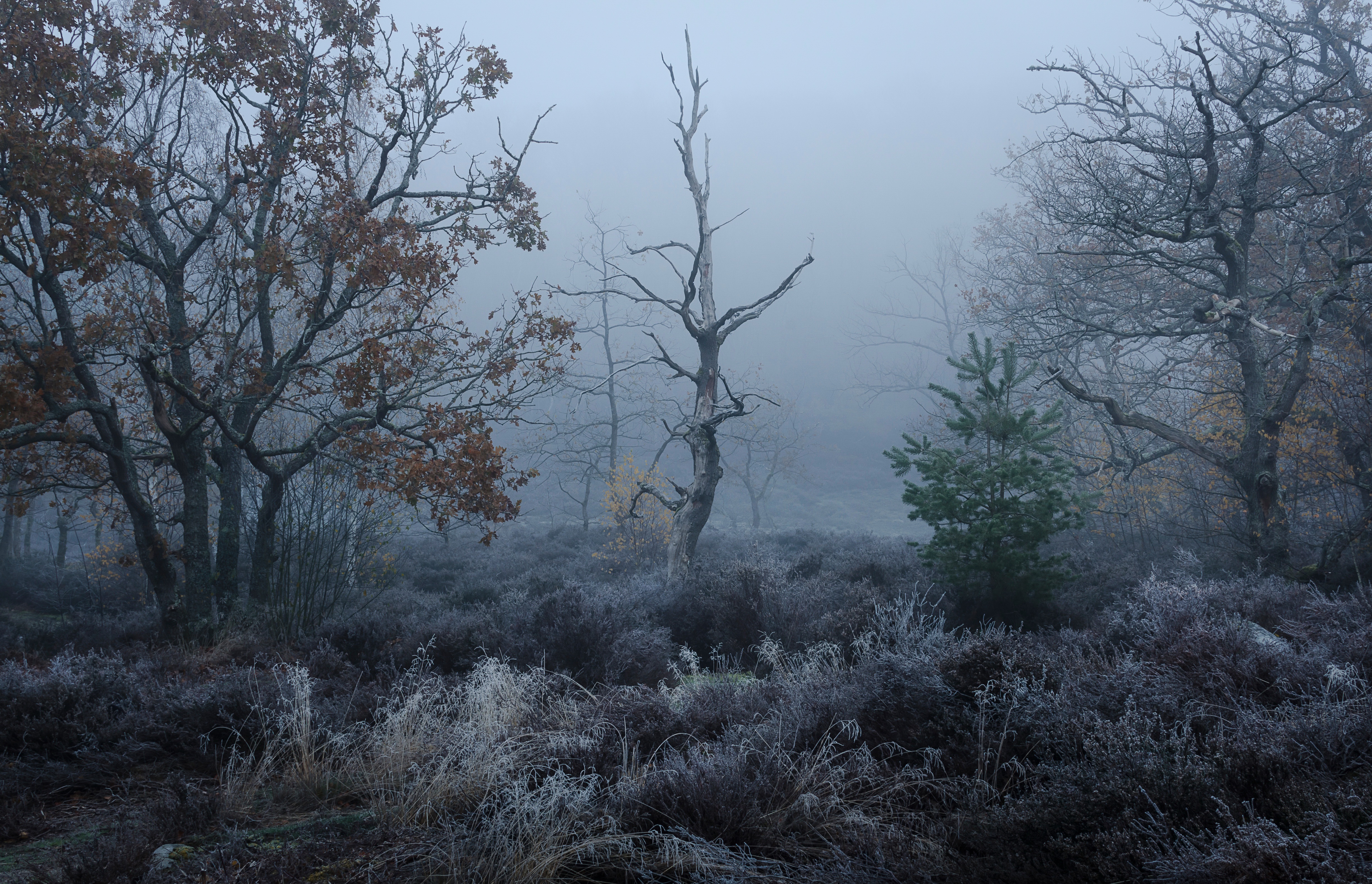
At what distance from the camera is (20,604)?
13.4 meters

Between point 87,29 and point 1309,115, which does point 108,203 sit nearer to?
point 87,29

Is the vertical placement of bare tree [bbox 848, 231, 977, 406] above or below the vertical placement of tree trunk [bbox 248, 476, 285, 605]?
above

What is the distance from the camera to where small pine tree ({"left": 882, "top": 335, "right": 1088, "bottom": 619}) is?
767cm

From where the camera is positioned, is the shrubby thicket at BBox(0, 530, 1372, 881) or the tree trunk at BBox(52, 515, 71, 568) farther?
the tree trunk at BBox(52, 515, 71, 568)

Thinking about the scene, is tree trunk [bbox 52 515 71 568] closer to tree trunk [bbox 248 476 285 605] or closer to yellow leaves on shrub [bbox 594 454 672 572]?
tree trunk [bbox 248 476 285 605]

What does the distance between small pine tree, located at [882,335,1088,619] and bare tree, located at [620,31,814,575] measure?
3.43 m

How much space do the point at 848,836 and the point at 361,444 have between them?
6.43m

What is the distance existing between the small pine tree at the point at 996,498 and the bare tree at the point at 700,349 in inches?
135

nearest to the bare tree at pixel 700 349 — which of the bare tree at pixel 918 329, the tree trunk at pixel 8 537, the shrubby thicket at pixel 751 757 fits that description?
the bare tree at pixel 918 329

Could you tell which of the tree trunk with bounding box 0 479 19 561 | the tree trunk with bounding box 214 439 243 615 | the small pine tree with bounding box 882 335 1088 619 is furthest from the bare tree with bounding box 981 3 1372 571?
the tree trunk with bounding box 0 479 19 561

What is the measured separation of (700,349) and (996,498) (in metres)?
5.78

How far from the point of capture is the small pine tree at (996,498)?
25.2 feet

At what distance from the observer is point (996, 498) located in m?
7.86

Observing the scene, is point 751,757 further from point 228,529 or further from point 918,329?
point 918,329
